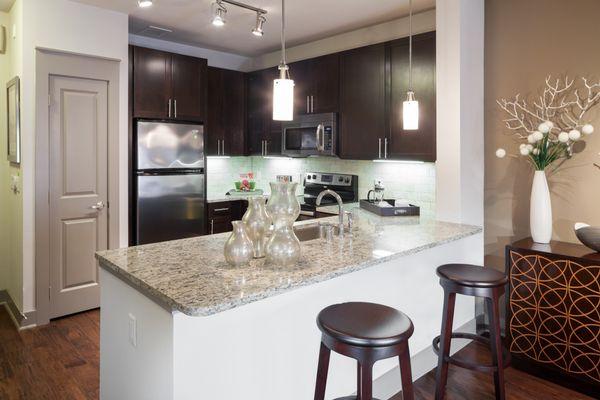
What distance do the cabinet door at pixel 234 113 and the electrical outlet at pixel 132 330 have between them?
348 centimetres

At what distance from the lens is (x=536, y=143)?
280cm

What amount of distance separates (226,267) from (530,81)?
2.64 meters

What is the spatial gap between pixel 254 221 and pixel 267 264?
0.76 ft

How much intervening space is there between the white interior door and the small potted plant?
3.32m

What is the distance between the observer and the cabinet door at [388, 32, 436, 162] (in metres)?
3.49

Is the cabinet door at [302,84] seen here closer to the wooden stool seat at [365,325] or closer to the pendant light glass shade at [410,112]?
the pendant light glass shade at [410,112]

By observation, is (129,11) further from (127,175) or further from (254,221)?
(254,221)

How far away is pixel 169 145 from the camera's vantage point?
4.20 metres

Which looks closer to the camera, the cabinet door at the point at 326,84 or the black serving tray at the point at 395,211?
the black serving tray at the point at 395,211

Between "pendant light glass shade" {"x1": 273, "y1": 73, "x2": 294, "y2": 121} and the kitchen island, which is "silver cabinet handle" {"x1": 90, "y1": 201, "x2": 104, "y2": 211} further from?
"pendant light glass shade" {"x1": 273, "y1": 73, "x2": 294, "y2": 121}

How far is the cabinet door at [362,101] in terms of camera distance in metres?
3.85

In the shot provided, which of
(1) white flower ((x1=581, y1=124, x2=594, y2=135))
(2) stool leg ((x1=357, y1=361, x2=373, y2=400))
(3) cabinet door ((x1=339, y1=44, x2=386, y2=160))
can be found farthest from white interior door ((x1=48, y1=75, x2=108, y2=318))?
(1) white flower ((x1=581, y1=124, x2=594, y2=135))

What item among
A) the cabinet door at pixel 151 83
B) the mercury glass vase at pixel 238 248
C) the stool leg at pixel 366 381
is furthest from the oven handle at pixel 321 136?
the stool leg at pixel 366 381

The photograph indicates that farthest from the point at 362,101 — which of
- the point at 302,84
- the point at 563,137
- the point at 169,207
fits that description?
the point at 169,207
